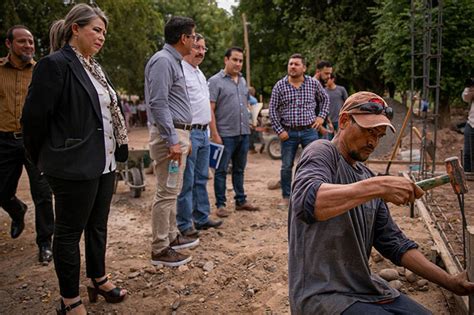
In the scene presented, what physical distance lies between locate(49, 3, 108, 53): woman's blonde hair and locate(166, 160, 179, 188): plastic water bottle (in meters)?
1.29

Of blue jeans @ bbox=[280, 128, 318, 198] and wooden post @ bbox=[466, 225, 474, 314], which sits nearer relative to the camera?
wooden post @ bbox=[466, 225, 474, 314]

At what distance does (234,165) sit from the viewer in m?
5.59

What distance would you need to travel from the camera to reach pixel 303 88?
557 cm

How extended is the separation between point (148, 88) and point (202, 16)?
26.5 meters

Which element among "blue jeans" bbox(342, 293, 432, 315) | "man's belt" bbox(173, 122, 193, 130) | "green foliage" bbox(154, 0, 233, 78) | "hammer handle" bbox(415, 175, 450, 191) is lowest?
"blue jeans" bbox(342, 293, 432, 315)

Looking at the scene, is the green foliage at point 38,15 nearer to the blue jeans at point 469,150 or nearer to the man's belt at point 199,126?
the man's belt at point 199,126

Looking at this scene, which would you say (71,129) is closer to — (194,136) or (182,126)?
(182,126)

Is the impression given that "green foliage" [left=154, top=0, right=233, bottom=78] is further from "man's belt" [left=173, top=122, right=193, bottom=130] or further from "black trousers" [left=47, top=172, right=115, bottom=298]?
"black trousers" [left=47, top=172, right=115, bottom=298]

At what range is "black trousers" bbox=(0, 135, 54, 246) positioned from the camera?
3922 mm

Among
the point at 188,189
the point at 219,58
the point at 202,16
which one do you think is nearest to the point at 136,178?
the point at 188,189

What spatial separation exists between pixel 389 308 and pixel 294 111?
3.75 meters

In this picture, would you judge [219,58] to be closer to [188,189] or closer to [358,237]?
[188,189]

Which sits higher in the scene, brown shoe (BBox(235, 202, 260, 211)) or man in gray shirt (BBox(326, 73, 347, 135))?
man in gray shirt (BBox(326, 73, 347, 135))

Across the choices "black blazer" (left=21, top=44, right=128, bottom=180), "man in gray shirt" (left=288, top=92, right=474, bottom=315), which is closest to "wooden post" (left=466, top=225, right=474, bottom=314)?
"man in gray shirt" (left=288, top=92, right=474, bottom=315)
